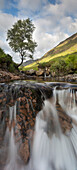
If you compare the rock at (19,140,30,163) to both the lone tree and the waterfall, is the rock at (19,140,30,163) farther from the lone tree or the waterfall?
the lone tree

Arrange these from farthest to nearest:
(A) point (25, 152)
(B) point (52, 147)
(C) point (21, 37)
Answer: (C) point (21, 37)
(B) point (52, 147)
(A) point (25, 152)

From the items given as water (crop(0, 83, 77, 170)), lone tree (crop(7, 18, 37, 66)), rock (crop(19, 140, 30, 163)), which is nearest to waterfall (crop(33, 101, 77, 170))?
water (crop(0, 83, 77, 170))

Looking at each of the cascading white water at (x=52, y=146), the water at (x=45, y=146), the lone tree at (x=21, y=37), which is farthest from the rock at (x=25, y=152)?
the lone tree at (x=21, y=37)

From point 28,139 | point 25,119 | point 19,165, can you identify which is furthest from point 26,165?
point 25,119

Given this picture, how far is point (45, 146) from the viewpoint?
3.21 meters

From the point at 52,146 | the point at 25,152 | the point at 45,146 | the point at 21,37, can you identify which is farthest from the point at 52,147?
the point at 21,37

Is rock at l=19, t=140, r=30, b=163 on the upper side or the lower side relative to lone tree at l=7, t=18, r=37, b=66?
lower

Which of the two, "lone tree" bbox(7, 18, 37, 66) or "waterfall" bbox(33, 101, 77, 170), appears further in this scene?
"lone tree" bbox(7, 18, 37, 66)

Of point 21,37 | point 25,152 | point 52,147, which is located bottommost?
point 52,147

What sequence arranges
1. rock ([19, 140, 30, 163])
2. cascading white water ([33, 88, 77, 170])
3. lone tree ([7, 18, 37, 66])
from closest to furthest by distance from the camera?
rock ([19, 140, 30, 163]) < cascading white water ([33, 88, 77, 170]) < lone tree ([7, 18, 37, 66])

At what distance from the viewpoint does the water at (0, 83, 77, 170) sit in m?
2.68

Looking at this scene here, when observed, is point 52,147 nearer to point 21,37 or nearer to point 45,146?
point 45,146

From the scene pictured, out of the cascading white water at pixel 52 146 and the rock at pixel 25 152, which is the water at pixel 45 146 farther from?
the rock at pixel 25 152

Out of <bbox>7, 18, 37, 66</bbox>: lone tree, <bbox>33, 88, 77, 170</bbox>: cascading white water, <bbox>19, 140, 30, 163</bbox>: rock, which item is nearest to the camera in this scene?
<bbox>19, 140, 30, 163</bbox>: rock
